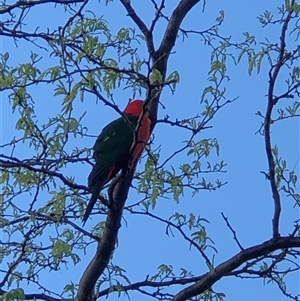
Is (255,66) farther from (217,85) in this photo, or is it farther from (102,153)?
(102,153)

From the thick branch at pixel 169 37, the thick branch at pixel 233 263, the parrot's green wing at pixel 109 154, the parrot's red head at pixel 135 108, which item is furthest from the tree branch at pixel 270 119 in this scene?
the parrot's red head at pixel 135 108

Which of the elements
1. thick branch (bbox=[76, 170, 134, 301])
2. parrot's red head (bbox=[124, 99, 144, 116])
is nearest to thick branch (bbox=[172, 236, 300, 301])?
thick branch (bbox=[76, 170, 134, 301])

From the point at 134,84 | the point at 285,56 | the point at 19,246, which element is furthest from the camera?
the point at 19,246

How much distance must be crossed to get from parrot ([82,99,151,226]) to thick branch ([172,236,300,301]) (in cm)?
46

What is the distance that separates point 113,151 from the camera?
3109 millimetres

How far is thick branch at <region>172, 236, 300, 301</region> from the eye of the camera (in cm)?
247

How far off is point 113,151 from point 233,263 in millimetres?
810

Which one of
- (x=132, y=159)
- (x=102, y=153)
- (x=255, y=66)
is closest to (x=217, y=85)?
(x=255, y=66)

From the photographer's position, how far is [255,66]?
243cm

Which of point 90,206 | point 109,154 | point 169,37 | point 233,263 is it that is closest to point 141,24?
point 169,37

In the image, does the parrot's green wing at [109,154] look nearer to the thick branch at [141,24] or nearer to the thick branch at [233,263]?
the thick branch at [141,24]

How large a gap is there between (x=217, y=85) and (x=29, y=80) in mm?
617

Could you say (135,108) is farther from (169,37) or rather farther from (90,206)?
(90,206)

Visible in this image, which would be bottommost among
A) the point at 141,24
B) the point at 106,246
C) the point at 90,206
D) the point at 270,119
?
the point at 106,246
